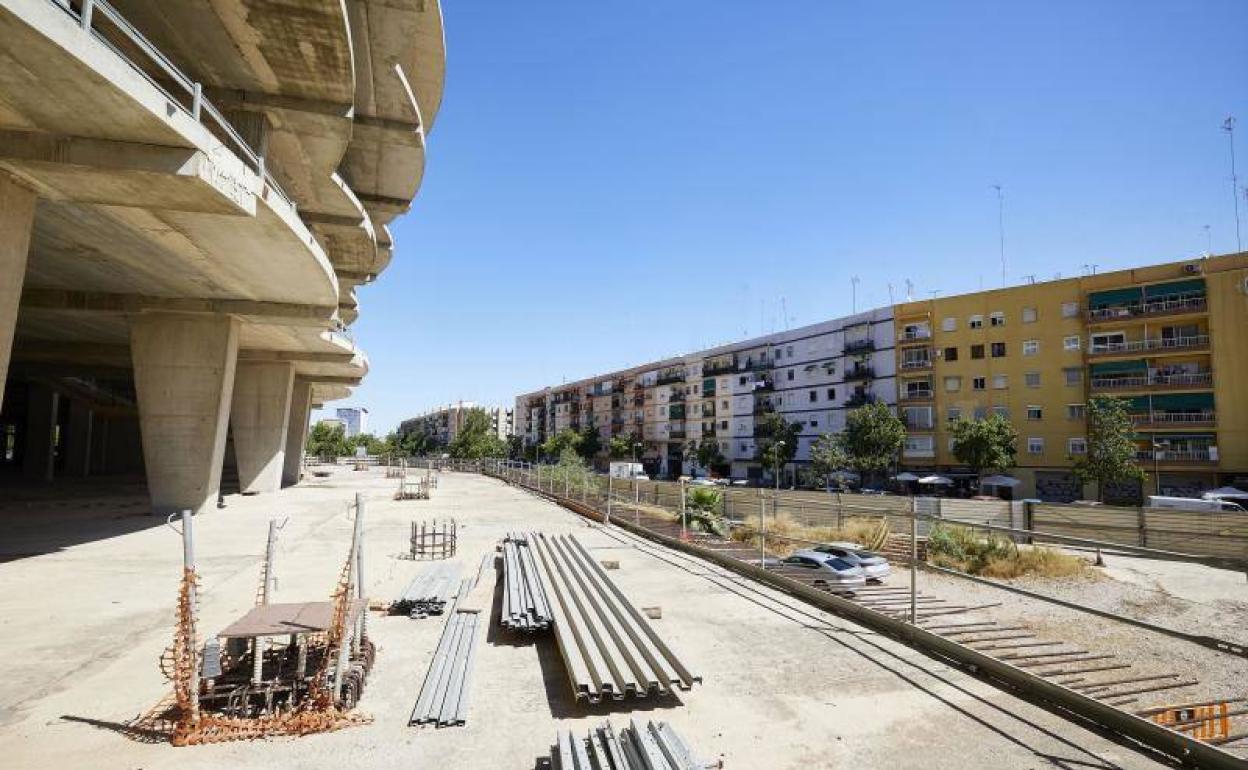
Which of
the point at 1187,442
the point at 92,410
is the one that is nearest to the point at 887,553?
the point at 1187,442

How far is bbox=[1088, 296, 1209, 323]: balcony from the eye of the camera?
38875 mm

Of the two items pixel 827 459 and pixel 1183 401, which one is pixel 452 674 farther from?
pixel 1183 401

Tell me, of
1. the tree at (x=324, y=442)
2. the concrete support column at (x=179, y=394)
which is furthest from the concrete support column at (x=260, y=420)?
the tree at (x=324, y=442)

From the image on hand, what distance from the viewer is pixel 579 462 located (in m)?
40.2

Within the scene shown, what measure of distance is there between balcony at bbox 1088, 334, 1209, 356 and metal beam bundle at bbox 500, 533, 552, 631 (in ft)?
147

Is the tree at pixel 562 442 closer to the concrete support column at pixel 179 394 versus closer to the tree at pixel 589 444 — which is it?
the tree at pixel 589 444

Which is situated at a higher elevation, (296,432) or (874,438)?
(296,432)

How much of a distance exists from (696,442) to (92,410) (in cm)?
5521

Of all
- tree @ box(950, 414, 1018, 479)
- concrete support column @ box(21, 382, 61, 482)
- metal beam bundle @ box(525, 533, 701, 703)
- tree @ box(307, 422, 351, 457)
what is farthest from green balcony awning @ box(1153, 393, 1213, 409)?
tree @ box(307, 422, 351, 457)

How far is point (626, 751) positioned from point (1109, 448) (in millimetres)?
42794

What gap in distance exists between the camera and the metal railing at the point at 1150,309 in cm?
3891

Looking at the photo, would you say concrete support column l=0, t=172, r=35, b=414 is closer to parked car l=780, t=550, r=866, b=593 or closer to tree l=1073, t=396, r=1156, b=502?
parked car l=780, t=550, r=866, b=593

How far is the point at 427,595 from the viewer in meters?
10.0

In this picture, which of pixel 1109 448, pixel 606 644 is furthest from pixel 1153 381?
Answer: pixel 606 644
